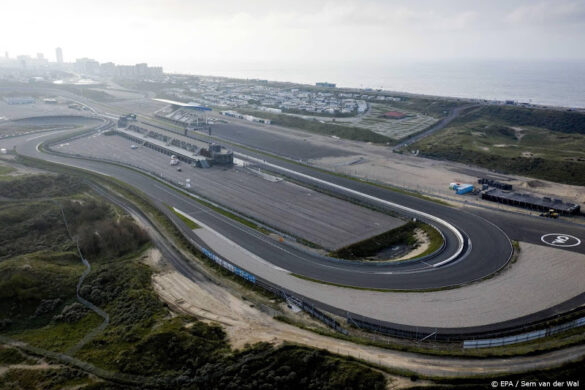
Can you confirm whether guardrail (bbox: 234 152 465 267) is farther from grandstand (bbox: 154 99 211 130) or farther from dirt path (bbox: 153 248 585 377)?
grandstand (bbox: 154 99 211 130)

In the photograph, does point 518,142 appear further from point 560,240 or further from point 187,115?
point 187,115

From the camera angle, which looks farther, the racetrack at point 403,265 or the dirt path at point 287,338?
the racetrack at point 403,265

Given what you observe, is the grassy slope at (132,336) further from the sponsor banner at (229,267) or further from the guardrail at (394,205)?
the guardrail at (394,205)

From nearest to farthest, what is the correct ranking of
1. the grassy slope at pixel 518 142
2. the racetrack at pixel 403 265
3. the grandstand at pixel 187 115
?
the racetrack at pixel 403 265 → the grassy slope at pixel 518 142 → the grandstand at pixel 187 115

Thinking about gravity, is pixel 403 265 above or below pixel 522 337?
below

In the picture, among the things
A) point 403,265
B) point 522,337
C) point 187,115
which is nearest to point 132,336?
point 403,265

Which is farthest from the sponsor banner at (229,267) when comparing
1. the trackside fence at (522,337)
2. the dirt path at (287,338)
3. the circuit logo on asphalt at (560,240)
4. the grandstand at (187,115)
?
the grandstand at (187,115)
